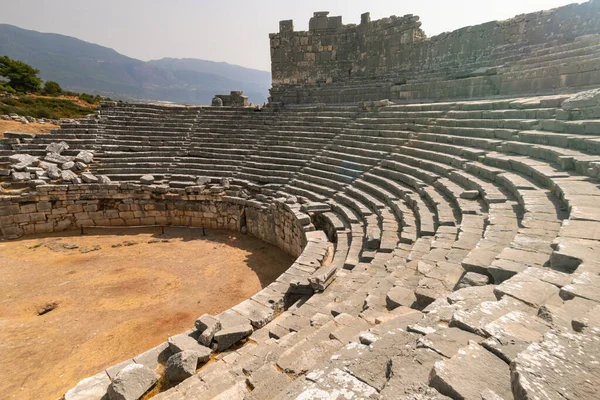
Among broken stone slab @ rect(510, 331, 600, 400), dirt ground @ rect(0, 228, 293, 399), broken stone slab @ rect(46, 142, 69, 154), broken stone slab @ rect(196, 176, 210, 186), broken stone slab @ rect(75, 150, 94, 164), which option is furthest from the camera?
broken stone slab @ rect(46, 142, 69, 154)

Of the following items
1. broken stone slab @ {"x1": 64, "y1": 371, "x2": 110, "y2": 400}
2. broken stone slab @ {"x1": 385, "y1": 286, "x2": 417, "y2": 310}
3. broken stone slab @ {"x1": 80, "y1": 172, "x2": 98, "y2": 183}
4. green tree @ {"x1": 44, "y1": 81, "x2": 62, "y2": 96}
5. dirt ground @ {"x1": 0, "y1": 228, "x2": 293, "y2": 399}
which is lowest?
dirt ground @ {"x1": 0, "y1": 228, "x2": 293, "y2": 399}

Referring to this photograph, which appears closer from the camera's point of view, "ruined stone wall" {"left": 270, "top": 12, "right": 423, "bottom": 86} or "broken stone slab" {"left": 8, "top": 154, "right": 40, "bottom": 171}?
"broken stone slab" {"left": 8, "top": 154, "right": 40, "bottom": 171}

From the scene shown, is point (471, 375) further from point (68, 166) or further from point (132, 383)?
point (68, 166)

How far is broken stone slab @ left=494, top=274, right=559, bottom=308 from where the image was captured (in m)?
2.71

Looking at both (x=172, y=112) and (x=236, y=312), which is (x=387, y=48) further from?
(x=236, y=312)

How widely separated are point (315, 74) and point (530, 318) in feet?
64.4

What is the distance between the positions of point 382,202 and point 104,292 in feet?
26.6

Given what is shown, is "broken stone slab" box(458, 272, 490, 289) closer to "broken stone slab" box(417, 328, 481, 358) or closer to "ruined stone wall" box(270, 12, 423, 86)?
"broken stone slab" box(417, 328, 481, 358)

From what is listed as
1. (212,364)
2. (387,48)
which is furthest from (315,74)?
(212,364)

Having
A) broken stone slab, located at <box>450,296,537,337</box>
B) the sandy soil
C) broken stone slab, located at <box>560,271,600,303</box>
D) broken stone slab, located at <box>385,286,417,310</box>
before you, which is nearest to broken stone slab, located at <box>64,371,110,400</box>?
broken stone slab, located at <box>385,286,417,310</box>

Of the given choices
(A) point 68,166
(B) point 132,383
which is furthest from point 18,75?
(B) point 132,383

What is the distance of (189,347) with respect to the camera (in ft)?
15.4

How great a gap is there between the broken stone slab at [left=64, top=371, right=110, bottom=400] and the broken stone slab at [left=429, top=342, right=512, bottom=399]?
4.19 meters

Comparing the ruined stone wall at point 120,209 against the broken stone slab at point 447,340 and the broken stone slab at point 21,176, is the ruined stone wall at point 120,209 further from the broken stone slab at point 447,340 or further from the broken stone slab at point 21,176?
the broken stone slab at point 447,340
